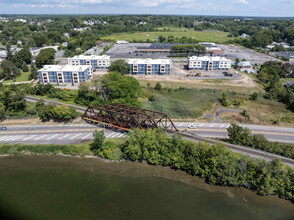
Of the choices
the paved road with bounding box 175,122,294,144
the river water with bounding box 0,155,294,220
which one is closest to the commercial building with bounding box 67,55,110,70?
the paved road with bounding box 175,122,294,144

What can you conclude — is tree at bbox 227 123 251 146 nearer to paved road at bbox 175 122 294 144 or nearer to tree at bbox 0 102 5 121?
paved road at bbox 175 122 294 144

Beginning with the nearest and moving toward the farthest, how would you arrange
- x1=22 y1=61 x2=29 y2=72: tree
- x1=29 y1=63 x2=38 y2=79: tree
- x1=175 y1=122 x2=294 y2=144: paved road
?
x1=175 y1=122 x2=294 y2=144: paved road
x1=29 y1=63 x2=38 y2=79: tree
x1=22 y1=61 x2=29 y2=72: tree

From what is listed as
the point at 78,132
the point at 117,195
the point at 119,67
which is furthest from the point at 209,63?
the point at 117,195

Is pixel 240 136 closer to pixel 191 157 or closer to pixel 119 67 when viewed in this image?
pixel 191 157

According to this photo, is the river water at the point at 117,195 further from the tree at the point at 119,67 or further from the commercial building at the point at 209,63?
the commercial building at the point at 209,63

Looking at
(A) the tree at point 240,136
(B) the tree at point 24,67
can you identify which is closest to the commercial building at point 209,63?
(A) the tree at point 240,136
